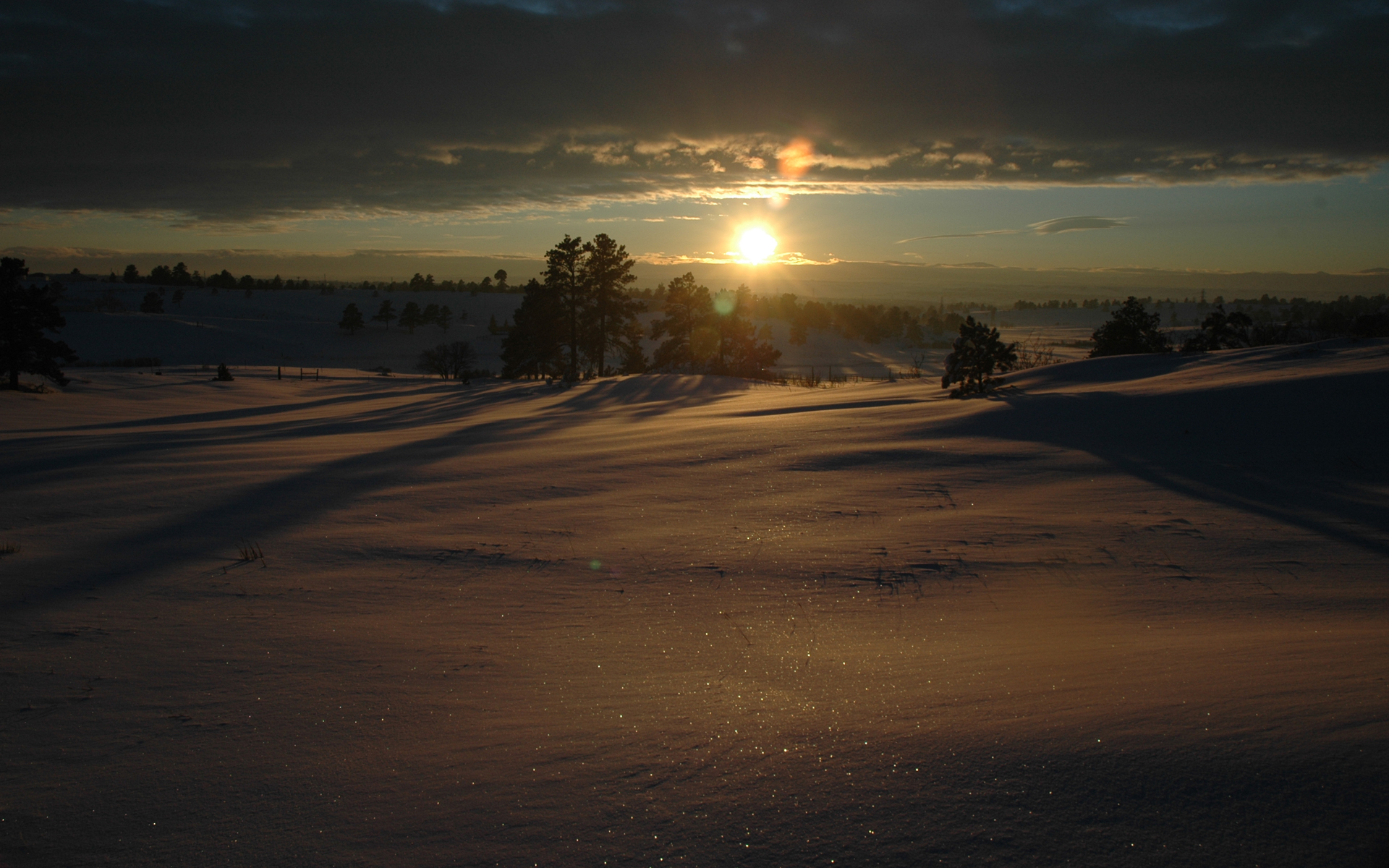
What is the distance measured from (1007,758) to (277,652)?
2866mm

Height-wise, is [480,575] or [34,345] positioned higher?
[34,345]

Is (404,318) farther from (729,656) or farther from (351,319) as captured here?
(729,656)

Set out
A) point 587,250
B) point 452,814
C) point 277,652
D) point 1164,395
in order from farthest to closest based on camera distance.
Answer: point 587,250, point 1164,395, point 277,652, point 452,814

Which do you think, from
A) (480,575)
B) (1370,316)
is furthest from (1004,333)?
(480,575)

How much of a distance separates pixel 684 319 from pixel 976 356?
79.8 feet

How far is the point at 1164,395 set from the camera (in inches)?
342

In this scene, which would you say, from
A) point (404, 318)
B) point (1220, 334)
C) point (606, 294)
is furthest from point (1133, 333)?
point (404, 318)

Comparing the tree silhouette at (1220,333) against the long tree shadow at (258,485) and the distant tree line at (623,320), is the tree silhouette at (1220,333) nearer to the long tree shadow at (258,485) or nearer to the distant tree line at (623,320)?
the long tree shadow at (258,485)

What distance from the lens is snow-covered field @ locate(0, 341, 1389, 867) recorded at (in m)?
1.92

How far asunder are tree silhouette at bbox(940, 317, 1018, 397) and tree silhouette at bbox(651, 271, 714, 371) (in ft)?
76.2

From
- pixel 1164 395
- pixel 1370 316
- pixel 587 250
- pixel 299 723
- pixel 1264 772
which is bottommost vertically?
pixel 299 723

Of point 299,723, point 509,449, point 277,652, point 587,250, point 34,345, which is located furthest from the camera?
point 587,250

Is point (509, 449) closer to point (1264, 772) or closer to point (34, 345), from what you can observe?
point (1264, 772)

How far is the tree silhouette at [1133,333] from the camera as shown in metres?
17.1
